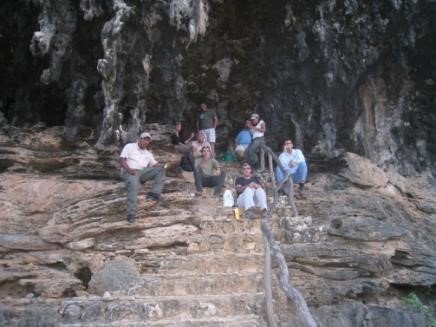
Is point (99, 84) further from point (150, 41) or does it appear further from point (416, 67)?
point (416, 67)

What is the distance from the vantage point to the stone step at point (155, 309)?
629cm

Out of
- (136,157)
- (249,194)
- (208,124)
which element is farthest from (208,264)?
(208,124)

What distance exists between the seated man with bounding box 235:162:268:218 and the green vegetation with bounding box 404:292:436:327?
2824 millimetres

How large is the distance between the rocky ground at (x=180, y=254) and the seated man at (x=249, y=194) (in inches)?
9.3

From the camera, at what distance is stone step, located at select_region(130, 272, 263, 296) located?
→ 6.87m

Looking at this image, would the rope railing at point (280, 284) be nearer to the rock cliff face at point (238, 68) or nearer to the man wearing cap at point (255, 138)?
the man wearing cap at point (255, 138)

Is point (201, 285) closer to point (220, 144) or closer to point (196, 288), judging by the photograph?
point (196, 288)

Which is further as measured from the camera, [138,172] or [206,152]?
[206,152]

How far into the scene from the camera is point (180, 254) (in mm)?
7797

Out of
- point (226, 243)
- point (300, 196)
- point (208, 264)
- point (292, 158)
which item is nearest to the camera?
point (208, 264)

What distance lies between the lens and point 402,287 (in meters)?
8.70

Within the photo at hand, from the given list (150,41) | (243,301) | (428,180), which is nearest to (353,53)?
(428,180)

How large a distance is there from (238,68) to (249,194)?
5.24 metres

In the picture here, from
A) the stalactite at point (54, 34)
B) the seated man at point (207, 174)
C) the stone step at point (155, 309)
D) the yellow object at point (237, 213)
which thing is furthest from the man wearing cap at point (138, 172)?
the stalactite at point (54, 34)
